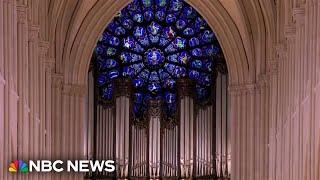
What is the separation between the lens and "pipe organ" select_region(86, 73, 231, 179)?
1396 inches

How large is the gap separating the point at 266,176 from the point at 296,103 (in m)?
7.26

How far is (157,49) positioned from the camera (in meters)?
36.7

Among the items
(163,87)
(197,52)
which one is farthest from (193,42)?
(163,87)

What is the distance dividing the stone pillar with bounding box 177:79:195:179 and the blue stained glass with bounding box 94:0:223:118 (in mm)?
322

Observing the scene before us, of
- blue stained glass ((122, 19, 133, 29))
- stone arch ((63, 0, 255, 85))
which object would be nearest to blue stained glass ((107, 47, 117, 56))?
blue stained glass ((122, 19, 133, 29))

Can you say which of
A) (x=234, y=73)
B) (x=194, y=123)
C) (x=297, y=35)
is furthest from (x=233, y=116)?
(x=297, y=35)

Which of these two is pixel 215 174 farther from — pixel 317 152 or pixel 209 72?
pixel 317 152

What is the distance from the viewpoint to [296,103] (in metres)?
23.5

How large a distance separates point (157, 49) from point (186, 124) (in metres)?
2.52

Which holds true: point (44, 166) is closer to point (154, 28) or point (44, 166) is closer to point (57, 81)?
point (57, 81)

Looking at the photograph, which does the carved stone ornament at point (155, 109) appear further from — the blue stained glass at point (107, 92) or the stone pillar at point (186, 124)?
the blue stained glass at point (107, 92)

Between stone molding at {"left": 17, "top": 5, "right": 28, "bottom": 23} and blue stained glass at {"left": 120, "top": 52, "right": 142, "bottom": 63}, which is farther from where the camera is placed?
blue stained glass at {"left": 120, "top": 52, "right": 142, "bottom": 63}

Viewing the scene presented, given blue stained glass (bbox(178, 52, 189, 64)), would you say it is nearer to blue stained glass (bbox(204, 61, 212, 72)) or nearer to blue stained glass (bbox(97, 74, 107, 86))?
blue stained glass (bbox(204, 61, 212, 72))

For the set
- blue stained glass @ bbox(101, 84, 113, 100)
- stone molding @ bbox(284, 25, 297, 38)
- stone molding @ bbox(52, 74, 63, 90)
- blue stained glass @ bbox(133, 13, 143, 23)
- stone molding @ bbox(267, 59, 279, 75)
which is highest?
blue stained glass @ bbox(133, 13, 143, 23)
